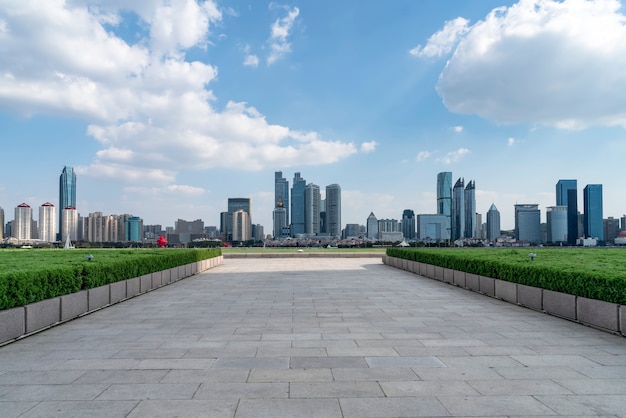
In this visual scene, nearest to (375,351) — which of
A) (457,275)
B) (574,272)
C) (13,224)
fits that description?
(574,272)

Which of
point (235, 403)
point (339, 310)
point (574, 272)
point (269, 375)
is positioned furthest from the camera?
point (339, 310)

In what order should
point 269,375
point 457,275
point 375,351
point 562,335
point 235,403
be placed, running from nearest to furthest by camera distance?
1. point 235,403
2. point 269,375
3. point 375,351
4. point 562,335
5. point 457,275

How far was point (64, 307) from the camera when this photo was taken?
9.90 meters

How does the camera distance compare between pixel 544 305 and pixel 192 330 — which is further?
pixel 544 305

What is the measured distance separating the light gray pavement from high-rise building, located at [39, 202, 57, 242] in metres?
196

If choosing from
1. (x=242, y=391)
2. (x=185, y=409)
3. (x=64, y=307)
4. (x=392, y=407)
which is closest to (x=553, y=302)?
(x=392, y=407)

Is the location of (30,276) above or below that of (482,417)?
above

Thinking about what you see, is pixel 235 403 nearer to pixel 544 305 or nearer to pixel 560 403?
pixel 560 403

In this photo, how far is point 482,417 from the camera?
469 cm

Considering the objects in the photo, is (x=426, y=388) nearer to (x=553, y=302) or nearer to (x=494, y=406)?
(x=494, y=406)

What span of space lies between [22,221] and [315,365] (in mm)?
214767

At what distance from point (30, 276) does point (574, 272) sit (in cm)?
1158

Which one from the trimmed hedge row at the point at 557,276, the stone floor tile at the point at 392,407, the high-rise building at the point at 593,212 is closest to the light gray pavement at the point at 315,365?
the stone floor tile at the point at 392,407

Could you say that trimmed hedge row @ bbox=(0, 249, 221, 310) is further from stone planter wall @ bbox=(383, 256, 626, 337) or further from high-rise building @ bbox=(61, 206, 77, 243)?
high-rise building @ bbox=(61, 206, 77, 243)
